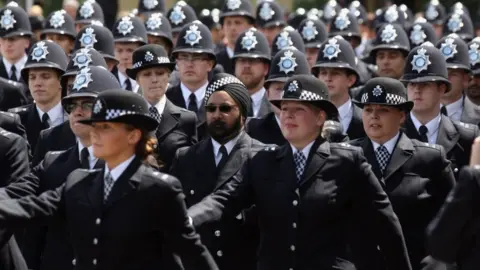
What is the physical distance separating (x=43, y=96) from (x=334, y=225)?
4.21 meters

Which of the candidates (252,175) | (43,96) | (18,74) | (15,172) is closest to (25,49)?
(18,74)

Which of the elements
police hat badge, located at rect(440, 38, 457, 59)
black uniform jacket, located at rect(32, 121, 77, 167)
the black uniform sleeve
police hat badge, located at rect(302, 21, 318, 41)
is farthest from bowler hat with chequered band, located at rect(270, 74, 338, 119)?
police hat badge, located at rect(302, 21, 318, 41)

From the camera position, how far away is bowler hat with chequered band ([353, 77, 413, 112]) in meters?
11.8

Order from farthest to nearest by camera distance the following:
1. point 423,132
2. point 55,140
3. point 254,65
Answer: point 254,65 → point 423,132 → point 55,140

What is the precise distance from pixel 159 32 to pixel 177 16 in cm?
184

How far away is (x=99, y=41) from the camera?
1566 centimetres

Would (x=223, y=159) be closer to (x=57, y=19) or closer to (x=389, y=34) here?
(x=389, y=34)

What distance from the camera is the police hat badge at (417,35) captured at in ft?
58.0

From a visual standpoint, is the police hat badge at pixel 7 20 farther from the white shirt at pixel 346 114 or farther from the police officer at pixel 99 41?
the white shirt at pixel 346 114

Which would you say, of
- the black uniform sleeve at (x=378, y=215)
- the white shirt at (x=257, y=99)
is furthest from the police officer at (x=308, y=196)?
the white shirt at (x=257, y=99)

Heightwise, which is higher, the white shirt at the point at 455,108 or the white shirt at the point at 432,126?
the white shirt at the point at 432,126

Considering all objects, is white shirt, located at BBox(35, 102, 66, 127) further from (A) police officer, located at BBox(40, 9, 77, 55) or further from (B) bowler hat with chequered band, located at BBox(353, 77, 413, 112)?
(A) police officer, located at BBox(40, 9, 77, 55)

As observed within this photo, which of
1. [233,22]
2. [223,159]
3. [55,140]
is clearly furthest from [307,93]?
[233,22]

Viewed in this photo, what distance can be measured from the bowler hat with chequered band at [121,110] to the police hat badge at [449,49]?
6.55m
